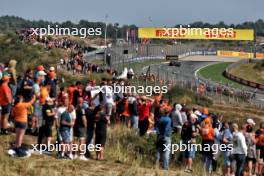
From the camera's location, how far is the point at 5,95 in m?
13.4

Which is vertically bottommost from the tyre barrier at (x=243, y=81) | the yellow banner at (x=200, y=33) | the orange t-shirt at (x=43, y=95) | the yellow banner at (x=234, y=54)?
the tyre barrier at (x=243, y=81)

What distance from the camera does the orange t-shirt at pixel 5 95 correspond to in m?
13.2

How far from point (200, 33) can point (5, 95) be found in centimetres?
9039

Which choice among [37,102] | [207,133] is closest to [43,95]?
[37,102]

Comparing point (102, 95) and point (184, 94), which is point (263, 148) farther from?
point (184, 94)

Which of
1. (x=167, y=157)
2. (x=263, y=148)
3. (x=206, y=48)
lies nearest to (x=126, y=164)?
(x=167, y=157)

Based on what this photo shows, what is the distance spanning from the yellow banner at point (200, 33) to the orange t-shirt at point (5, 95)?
8971 cm

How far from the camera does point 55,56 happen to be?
4959 cm

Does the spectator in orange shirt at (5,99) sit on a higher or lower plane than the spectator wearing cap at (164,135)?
higher

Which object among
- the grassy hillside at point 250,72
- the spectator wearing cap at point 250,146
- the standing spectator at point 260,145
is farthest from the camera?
the grassy hillside at point 250,72

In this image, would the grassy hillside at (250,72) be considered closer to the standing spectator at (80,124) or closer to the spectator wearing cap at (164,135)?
the spectator wearing cap at (164,135)

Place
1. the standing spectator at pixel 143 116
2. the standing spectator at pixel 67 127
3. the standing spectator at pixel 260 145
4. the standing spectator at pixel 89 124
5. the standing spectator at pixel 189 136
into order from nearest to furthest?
1. the standing spectator at pixel 67 127
2. the standing spectator at pixel 89 124
3. the standing spectator at pixel 189 136
4. the standing spectator at pixel 260 145
5. the standing spectator at pixel 143 116

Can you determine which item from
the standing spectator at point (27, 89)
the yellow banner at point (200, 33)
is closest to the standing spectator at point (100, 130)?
the standing spectator at point (27, 89)

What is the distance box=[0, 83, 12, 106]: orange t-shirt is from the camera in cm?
1324
